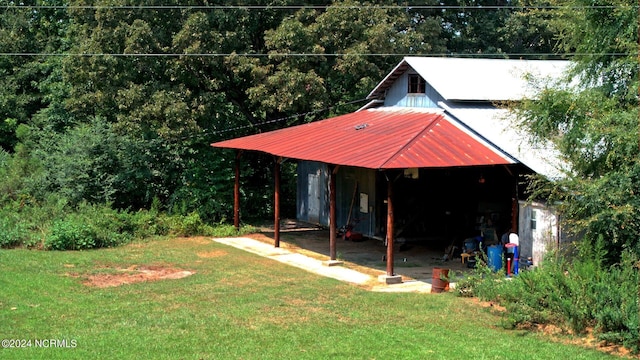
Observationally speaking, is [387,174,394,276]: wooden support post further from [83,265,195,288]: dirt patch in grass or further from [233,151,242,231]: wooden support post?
[233,151,242,231]: wooden support post

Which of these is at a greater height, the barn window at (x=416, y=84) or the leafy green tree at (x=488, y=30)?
the leafy green tree at (x=488, y=30)

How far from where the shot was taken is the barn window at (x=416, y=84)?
74.2ft

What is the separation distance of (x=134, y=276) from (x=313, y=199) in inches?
406

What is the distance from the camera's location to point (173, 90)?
26.5 m

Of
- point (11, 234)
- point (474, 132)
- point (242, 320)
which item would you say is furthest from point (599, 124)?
point (11, 234)

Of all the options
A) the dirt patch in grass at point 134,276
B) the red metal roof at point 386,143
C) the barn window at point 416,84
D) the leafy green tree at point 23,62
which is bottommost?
the dirt patch in grass at point 134,276

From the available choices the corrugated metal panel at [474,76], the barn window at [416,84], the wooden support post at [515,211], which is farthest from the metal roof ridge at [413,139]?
the wooden support post at [515,211]

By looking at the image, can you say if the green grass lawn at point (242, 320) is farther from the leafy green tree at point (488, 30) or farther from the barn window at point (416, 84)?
the leafy green tree at point (488, 30)

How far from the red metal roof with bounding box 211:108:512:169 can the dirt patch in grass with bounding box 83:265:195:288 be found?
4348mm

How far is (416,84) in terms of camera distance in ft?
75.3

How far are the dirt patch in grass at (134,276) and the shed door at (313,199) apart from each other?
8.82 meters

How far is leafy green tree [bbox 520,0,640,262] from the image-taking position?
14.0 meters

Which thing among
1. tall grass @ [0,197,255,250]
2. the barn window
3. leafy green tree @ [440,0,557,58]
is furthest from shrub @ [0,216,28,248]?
leafy green tree @ [440,0,557,58]

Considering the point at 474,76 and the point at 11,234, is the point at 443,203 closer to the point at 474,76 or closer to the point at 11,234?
the point at 474,76
